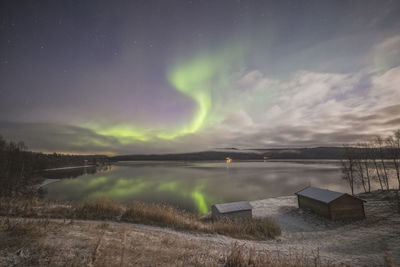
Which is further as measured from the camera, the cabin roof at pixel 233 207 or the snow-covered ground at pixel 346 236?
the cabin roof at pixel 233 207

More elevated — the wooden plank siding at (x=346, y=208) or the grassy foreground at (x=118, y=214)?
the grassy foreground at (x=118, y=214)

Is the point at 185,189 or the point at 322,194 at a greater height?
the point at 322,194

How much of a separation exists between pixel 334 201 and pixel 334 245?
12.6 metres

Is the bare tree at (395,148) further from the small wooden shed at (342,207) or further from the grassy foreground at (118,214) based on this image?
the grassy foreground at (118,214)

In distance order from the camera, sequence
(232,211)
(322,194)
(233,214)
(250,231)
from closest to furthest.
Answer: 1. (250,231)
2. (233,214)
3. (232,211)
4. (322,194)

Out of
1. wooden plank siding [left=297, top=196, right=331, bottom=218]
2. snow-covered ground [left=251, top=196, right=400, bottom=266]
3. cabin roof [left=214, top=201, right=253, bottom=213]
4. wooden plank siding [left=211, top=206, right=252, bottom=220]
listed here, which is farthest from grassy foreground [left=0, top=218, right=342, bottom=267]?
wooden plank siding [left=297, top=196, right=331, bottom=218]

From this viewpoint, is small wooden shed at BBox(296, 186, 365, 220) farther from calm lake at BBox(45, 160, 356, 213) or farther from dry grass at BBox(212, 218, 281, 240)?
calm lake at BBox(45, 160, 356, 213)

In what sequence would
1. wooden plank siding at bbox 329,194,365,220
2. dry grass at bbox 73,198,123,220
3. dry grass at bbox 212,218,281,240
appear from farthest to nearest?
wooden plank siding at bbox 329,194,365,220
dry grass at bbox 212,218,281,240
dry grass at bbox 73,198,123,220

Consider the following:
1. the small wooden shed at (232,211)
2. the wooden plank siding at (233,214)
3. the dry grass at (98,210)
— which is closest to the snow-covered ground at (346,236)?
the wooden plank siding at (233,214)

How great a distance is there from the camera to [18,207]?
1273cm

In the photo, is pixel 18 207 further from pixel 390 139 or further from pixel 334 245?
pixel 390 139

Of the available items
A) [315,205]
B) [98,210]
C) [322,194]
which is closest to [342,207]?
[322,194]

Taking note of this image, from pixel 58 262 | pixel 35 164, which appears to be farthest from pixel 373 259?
pixel 35 164

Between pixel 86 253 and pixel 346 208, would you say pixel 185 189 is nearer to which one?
pixel 346 208
